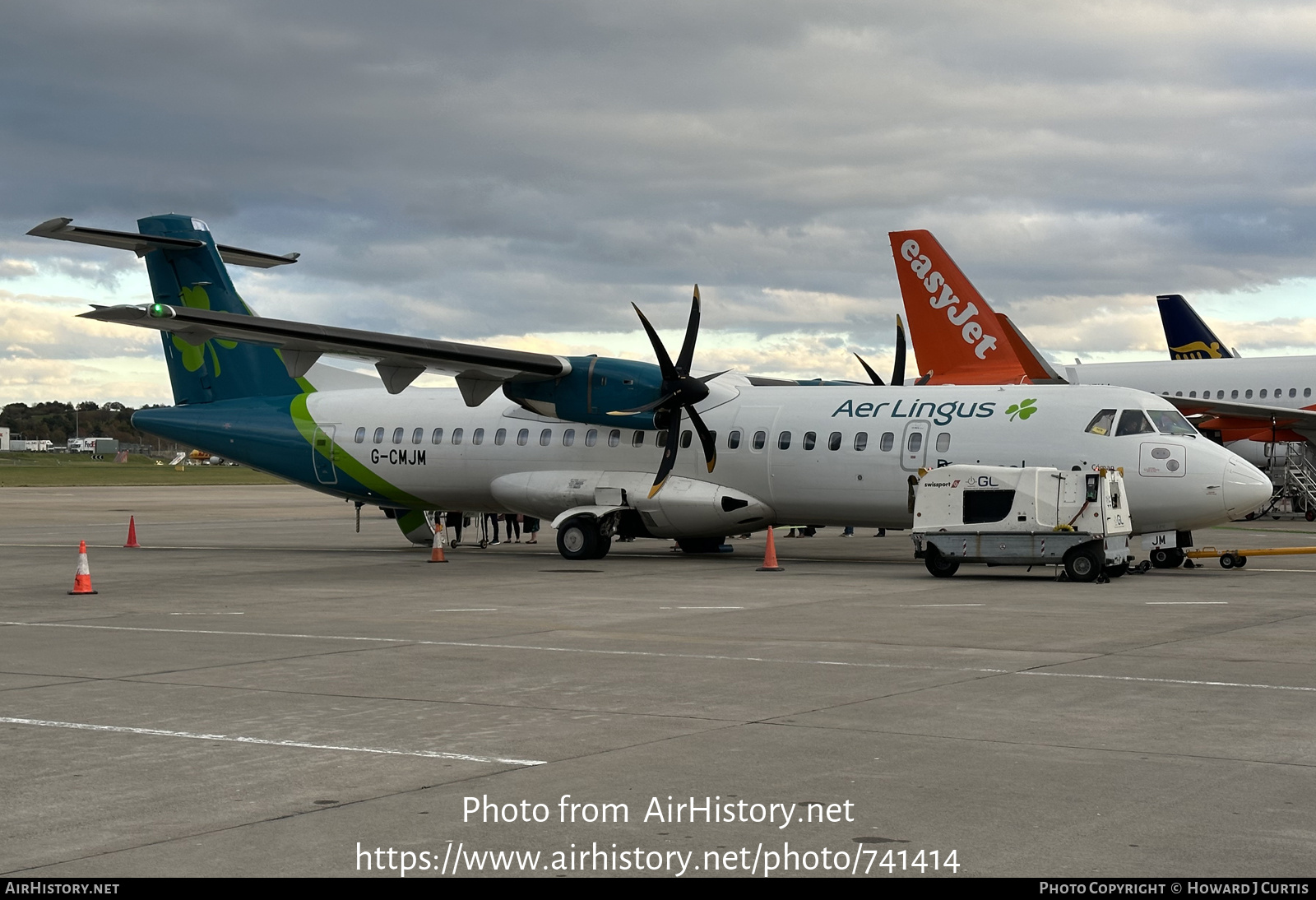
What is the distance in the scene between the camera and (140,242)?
27641mm

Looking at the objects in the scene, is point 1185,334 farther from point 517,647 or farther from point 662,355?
point 517,647

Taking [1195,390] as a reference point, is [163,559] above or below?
below

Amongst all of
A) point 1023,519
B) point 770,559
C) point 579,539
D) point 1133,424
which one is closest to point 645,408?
point 579,539

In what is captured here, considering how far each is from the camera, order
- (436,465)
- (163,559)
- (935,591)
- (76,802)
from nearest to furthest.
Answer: (76,802) < (935,591) < (163,559) < (436,465)

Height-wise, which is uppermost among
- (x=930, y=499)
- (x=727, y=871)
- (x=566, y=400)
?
(x=566, y=400)

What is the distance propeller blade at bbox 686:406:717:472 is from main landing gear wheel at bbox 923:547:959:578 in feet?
17.0

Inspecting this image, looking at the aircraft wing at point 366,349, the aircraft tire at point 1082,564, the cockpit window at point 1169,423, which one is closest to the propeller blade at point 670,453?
the aircraft wing at point 366,349

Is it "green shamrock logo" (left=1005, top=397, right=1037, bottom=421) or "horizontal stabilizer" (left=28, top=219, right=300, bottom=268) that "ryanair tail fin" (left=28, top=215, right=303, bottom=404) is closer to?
"horizontal stabilizer" (left=28, top=219, right=300, bottom=268)

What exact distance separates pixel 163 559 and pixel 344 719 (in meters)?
17.3

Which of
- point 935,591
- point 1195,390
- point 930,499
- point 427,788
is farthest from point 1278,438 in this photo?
point 427,788

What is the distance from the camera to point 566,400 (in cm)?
2497

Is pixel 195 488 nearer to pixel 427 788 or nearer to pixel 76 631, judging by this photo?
pixel 76 631

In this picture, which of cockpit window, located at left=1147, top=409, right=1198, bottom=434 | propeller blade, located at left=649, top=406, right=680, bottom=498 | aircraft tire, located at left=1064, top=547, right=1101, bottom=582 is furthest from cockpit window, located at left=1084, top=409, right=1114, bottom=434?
propeller blade, located at left=649, top=406, right=680, bottom=498

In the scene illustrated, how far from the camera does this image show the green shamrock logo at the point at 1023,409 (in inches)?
851
